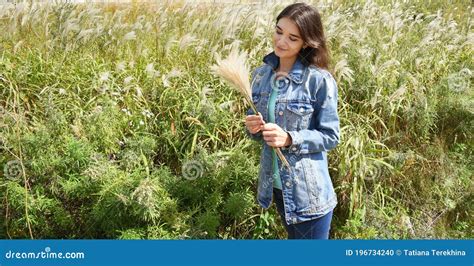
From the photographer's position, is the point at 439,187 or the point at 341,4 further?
the point at 341,4

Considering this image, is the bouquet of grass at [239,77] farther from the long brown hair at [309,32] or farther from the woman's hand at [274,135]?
the long brown hair at [309,32]

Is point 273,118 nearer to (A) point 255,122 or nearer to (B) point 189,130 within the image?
(A) point 255,122

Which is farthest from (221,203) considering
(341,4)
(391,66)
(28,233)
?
(341,4)

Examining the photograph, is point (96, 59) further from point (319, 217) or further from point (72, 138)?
point (319, 217)

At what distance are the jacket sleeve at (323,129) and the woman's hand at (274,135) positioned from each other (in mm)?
50

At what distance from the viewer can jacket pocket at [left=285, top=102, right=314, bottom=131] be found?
240cm

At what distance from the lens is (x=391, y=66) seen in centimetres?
408

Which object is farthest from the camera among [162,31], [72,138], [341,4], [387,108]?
[341,4]

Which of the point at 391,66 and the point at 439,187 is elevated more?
the point at 391,66

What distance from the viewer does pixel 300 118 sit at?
7.91 ft

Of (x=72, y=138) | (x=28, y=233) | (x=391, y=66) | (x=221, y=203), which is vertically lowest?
(x=28, y=233)

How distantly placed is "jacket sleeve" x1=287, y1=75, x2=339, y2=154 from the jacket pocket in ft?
0.13

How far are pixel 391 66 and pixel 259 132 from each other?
6.25 feet

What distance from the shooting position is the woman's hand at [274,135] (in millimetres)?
2289
